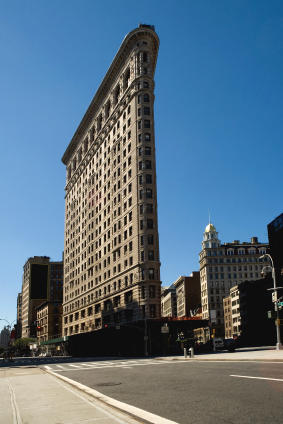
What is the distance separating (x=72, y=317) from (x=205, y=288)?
59961 millimetres

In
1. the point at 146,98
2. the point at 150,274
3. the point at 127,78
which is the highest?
the point at 127,78

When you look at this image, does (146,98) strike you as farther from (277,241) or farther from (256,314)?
(256,314)

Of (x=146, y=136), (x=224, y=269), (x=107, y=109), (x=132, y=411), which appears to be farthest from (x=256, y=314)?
(x=132, y=411)

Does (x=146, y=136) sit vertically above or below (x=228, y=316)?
above

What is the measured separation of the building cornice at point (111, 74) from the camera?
7919cm

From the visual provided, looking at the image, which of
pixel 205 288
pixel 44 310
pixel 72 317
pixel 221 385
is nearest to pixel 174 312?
pixel 205 288

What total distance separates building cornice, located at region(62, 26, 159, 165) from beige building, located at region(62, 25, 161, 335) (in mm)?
189

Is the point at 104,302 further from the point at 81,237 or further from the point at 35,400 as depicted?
the point at 35,400

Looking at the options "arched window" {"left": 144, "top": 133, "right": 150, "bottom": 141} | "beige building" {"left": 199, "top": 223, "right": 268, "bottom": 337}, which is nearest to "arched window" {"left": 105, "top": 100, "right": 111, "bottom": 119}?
"arched window" {"left": 144, "top": 133, "right": 150, "bottom": 141}

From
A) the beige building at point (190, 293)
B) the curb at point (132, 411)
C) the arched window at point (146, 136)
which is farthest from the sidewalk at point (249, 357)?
the beige building at point (190, 293)

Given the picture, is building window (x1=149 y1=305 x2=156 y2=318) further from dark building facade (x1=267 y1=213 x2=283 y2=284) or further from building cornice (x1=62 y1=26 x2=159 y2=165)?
building cornice (x1=62 y1=26 x2=159 y2=165)

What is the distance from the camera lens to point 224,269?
147m

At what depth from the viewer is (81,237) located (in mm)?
103125

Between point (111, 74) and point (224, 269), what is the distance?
86.2 meters
